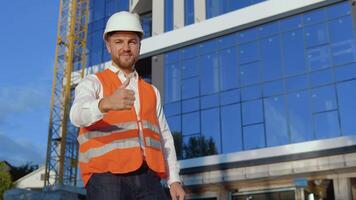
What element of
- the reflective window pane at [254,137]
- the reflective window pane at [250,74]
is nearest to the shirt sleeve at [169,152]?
the reflective window pane at [254,137]

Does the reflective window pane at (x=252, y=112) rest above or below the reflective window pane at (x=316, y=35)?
below

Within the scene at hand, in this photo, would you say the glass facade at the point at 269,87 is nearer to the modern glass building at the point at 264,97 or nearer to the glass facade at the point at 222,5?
the modern glass building at the point at 264,97

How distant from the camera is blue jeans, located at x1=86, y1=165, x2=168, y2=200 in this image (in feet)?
9.36

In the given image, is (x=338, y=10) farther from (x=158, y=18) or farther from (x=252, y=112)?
(x=158, y=18)

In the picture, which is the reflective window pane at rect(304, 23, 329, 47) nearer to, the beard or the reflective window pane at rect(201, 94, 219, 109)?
A: the reflective window pane at rect(201, 94, 219, 109)

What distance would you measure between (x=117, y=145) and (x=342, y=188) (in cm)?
2488

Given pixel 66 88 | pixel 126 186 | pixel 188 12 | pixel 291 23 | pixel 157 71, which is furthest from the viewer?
pixel 66 88

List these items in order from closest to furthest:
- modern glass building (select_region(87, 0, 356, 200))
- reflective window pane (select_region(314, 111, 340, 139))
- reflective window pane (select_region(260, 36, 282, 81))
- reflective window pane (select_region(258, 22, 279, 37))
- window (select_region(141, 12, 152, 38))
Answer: reflective window pane (select_region(314, 111, 340, 139)) < modern glass building (select_region(87, 0, 356, 200)) < reflective window pane (select_region(260, 36, 282, 81)) < reflective window pane (select_region(258, 22, 279, 37)) < window (select_region(141, 12, 152, 38))

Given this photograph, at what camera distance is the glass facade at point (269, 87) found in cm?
2605

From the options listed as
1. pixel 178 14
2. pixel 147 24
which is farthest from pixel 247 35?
pixel 147 24

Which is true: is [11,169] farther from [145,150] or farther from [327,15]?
[145,150]

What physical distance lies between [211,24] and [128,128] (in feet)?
94.6

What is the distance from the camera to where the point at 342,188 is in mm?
25953

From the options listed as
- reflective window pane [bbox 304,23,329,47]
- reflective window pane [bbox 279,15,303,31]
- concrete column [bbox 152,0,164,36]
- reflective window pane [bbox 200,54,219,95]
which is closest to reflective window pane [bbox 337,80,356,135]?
reflective window pane [bbox 304,23,329,47]
